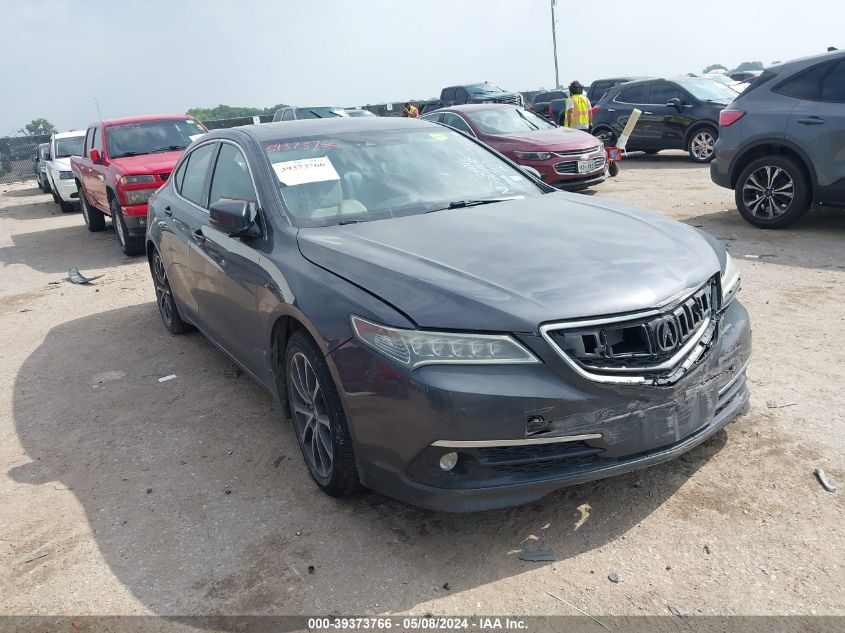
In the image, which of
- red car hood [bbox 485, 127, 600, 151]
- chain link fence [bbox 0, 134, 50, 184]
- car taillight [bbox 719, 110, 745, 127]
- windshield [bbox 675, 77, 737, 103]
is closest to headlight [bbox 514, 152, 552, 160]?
red car hood [bbox 485, 127, 600, 151]

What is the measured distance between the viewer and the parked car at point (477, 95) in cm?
2430

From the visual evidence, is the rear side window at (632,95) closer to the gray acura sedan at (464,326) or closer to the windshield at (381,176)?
the windshield at (381,176)

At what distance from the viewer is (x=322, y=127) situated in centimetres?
465

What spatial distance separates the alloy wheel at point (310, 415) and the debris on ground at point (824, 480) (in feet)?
7.11

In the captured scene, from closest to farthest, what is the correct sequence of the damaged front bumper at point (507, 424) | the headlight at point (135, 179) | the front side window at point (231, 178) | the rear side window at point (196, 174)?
the damaged front bumper at point (507, 424)
the front side window at point (231, 178)
the rear side window at point (196, 174)
the headlight at point (135, 179)

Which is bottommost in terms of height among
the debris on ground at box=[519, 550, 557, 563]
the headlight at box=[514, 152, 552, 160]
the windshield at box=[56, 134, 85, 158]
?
the debris on ground at box=[519, 550, 557, 563]

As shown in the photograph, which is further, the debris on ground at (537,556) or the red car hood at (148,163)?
the red car hood at (148,163)

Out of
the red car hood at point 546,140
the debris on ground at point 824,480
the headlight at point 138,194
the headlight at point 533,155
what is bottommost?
the debris on ground at point 824,480

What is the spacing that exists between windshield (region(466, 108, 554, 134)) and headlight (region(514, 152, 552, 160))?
815 millimetres

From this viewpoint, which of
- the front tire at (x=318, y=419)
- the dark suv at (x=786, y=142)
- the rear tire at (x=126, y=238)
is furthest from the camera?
the rear tire at (x=126, y=238)

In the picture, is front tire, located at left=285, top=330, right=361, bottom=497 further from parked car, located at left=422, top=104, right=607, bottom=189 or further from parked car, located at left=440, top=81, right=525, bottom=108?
parked car, located at left=440, top=81, right=525, bottom=108

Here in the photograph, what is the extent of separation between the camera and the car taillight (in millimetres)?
8469

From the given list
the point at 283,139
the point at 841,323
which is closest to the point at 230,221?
the point at 283,139

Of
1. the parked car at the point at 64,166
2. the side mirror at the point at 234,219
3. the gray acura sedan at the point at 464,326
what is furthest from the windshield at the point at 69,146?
the side mirror at the point at 234,219
